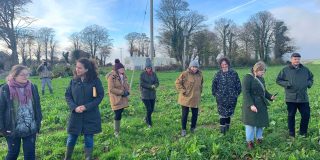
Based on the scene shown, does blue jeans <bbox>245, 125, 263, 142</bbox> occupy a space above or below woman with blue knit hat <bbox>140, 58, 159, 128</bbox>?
below

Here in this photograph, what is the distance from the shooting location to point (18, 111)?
5.51 m

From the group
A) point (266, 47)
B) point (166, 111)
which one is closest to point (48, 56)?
point (266, 47)

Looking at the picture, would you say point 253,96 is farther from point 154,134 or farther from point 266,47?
point 266,47

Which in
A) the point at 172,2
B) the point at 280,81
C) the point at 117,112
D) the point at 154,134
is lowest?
the point at 154,134

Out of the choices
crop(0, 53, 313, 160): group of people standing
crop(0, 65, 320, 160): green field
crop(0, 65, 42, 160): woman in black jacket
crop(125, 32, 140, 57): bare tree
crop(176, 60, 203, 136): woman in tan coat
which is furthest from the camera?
crop(125, 32, 140, 57): bare tree

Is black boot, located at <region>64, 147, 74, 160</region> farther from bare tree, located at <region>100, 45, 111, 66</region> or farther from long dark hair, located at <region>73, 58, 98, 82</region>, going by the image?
bare tree, located at <region>100, 45, 111, 66</region>

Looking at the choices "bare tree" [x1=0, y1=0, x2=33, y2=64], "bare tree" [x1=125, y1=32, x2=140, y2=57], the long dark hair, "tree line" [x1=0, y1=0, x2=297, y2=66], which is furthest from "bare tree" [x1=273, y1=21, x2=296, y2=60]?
the long dark hair

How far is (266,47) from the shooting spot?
2633 inches

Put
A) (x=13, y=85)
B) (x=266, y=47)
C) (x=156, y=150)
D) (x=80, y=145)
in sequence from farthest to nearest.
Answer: (x=266, y=47) < (x=80, y=145) < (x=156, y=150) < (x=13, y=85)

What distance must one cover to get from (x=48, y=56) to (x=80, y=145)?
67402 mm

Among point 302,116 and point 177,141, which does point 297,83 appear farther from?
point 177,141

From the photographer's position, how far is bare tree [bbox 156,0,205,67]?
58562 millimetres

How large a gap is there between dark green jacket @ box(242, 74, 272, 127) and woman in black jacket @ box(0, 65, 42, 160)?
152 inches

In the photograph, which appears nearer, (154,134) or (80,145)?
(80,145)
